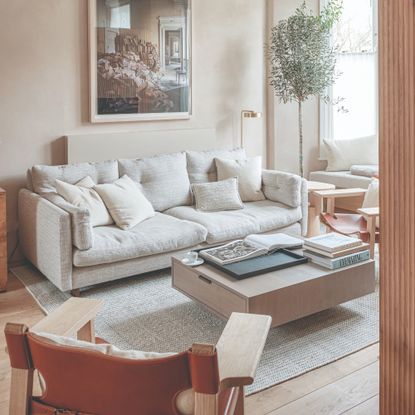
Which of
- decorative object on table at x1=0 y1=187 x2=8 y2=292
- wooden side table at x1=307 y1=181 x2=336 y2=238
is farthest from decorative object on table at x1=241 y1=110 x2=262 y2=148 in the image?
decorative object on table at x1=0 y1=187 x2=8 y2=292

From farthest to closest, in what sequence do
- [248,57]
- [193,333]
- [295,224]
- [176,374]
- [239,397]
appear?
[248,57] < [295,224] < [193,333] < [239,397] < [176,374]

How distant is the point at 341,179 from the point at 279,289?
3314mm

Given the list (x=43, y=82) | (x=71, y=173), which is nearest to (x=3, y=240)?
(x=71, y=173)

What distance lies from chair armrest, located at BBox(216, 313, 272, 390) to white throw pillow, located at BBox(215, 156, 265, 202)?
311cm

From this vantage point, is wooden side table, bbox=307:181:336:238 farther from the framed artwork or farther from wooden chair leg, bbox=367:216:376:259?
the framed artwork

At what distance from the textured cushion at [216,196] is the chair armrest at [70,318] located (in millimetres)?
2620


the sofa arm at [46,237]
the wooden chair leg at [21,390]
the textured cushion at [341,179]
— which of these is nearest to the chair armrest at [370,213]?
the textured cushion at [341,179]

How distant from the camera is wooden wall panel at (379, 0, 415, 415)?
132cm

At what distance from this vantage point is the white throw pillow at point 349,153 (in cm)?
603

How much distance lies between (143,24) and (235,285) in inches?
111

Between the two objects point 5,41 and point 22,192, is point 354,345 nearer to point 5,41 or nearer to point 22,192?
point 22,192

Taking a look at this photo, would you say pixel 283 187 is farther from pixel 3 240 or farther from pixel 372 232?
pixel 3 240

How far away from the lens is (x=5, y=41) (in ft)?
13.2

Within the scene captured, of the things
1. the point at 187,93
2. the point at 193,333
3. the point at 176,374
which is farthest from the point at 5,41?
the point at 176,374
